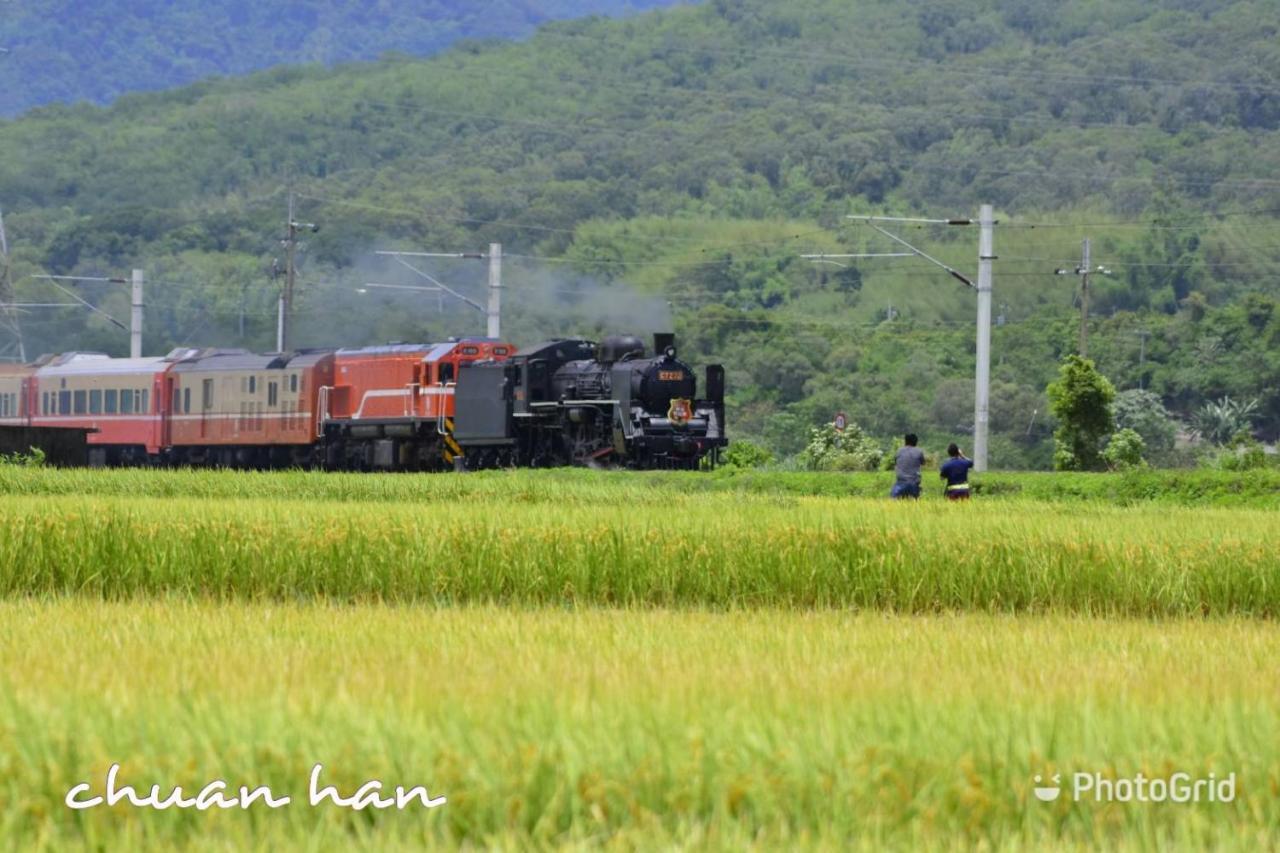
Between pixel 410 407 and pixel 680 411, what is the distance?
24.9 ft

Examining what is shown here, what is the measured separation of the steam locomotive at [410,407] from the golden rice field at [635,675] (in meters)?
26.5

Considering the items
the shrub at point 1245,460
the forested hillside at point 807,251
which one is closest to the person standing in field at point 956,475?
the shrub at point 1245,460

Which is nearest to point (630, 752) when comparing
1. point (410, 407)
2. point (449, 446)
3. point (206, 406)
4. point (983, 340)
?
point (983, 340)

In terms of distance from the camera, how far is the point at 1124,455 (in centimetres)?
5141

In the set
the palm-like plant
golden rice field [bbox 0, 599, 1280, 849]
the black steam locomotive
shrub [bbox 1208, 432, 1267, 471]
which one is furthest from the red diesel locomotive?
the palm-like plant

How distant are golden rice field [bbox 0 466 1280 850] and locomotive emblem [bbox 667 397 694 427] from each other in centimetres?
2649

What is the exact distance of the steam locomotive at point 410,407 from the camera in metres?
47.9

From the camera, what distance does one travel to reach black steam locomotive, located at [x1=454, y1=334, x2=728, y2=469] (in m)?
47.4

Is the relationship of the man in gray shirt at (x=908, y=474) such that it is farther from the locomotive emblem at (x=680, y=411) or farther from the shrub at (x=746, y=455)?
the shrub at (x=746, y=455)

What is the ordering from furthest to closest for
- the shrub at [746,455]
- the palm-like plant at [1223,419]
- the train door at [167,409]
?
the palm-like plant at [1223,419], the train door at [167,409], the shrub at [746,455]

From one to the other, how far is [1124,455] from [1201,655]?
40.3 metres

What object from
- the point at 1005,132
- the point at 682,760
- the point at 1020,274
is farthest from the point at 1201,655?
the point at 1005,132

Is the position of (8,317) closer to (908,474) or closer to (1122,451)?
(1122,451)

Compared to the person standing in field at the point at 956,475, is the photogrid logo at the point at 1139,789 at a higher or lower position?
higher
